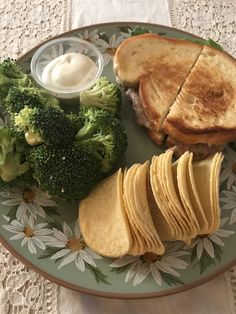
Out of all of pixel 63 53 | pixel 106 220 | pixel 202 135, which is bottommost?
pixel 106 220

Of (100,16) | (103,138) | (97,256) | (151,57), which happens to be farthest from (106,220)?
(100,16)

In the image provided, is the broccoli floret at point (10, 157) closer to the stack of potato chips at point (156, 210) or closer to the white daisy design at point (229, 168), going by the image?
the stack of potato chips at point (156, 210)

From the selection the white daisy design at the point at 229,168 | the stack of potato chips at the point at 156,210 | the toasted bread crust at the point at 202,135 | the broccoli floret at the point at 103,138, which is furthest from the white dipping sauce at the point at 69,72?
the white daisy design at the point at 229,168

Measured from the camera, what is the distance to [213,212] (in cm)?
178

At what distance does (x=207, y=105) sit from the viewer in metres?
2.25

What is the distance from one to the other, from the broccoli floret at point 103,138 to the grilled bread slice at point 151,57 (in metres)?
0.38

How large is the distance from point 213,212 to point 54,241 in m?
0.70

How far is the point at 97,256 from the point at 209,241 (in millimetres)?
498

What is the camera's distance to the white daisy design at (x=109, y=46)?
2578mm

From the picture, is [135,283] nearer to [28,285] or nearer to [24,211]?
[28,285]

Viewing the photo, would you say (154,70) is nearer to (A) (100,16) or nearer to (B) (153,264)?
(A) (100,16)

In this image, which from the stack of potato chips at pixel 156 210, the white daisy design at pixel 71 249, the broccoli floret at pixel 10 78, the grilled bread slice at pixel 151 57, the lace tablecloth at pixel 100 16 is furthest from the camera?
the lace tablecloth at pixel 100 16

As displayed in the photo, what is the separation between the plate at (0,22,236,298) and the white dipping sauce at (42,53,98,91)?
2.04 ft

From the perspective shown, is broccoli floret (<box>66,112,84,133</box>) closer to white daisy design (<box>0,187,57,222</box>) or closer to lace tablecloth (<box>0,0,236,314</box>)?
white daisy design (<box>0,187,57,222</box>)
